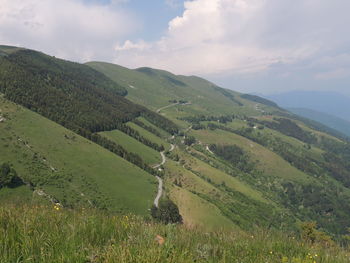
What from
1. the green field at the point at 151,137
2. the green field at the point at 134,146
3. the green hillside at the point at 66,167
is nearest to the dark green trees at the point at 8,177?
the green hillside at the point at 66,167

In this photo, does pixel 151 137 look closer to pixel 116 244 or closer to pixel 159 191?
pixel 159 191

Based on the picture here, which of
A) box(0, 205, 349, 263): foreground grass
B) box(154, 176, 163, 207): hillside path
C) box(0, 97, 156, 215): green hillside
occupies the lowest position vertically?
box(154, 176, 163, 207): hillside path

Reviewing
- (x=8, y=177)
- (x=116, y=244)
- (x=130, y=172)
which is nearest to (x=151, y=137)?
(x=130, y=172)

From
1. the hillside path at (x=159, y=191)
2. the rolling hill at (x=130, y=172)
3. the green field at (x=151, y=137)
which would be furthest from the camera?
the green field at (x=151, y=137)

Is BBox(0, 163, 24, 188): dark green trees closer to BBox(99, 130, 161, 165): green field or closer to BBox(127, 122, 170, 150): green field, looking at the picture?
BBox(99, 130, 161, 165): green field

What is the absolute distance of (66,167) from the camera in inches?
3147

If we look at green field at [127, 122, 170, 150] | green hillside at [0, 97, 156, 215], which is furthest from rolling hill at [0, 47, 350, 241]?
green field at [127, 122, 170, 150]

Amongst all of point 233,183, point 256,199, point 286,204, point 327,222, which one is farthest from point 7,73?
point 327,222

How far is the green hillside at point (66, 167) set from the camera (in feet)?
222

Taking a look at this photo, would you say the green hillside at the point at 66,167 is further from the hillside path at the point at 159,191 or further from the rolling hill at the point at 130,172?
the hillside path at the point at 159,191

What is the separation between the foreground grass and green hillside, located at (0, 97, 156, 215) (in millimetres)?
56640

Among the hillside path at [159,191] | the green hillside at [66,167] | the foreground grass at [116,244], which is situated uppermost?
the foreground grass at [116,244]

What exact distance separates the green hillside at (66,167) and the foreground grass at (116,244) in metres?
56.6

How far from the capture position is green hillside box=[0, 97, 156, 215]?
6775cm
